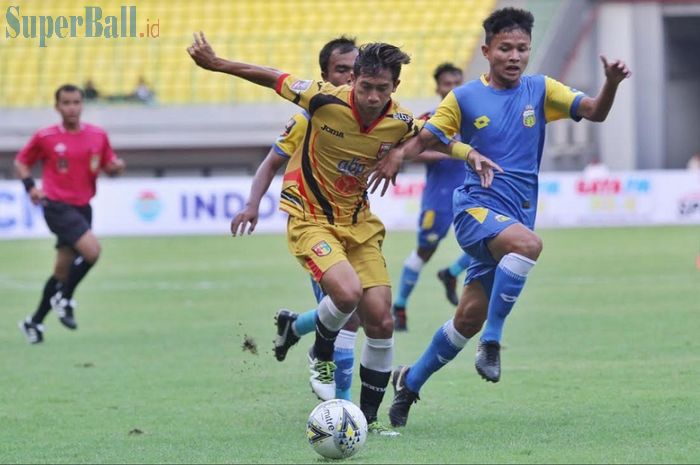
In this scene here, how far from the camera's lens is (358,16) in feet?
115

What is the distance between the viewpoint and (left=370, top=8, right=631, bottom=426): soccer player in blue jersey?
6801 millimetres

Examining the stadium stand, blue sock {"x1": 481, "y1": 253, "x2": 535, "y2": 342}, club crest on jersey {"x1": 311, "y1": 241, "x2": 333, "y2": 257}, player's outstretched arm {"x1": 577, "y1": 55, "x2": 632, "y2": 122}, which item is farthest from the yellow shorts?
the stadium stand

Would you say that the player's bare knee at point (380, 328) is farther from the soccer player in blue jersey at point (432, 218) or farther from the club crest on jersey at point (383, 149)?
the soccer player in blue jersey at point (432, 218)

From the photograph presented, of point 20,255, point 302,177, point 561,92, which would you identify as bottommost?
point 20,255

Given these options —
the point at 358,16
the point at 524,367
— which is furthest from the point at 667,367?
the point at 358,16

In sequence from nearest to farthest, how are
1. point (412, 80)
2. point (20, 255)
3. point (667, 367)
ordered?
point (667, 367) → point (20, 255) → point (412, 80)

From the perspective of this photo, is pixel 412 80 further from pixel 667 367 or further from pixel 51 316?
pixel 667 367

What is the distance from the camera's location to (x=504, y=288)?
6.68 m

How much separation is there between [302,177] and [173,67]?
1098 inches

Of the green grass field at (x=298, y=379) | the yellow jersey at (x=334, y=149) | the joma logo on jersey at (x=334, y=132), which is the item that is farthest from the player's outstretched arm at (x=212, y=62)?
the green grass field at (x=298, y=379)

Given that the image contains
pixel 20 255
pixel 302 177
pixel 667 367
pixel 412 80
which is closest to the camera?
pixel 302 177

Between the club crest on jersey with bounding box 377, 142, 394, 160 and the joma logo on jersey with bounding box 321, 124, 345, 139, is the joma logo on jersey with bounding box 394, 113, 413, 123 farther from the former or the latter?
the joma logo on jersey with bounding box 321, 124, 345, 139

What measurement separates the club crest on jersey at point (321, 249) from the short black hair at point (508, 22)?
1.39 meters

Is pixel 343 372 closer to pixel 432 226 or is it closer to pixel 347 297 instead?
pixel 347 297
